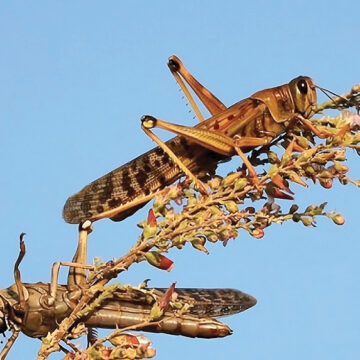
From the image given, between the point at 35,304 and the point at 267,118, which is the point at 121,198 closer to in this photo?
the point at 267,118

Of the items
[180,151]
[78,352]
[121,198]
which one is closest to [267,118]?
[180,151]

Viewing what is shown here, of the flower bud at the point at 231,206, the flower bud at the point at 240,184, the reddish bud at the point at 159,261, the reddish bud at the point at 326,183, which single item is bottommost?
the reddish bud at the point at 159,261

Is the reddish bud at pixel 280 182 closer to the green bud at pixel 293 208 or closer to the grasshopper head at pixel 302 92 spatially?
the green bud at pixel 293 208

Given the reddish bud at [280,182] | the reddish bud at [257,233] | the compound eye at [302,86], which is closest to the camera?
the reddish bud at [257,233]

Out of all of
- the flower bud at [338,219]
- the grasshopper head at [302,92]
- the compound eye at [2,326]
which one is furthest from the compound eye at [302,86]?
the compound eye at [2,326]

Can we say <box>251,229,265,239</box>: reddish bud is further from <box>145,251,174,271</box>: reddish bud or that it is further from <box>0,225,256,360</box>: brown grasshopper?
<box>0,225,256,360</box>: brown grasshopper

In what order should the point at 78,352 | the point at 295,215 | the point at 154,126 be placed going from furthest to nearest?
the point at 154,126 → the point at 295,215 → the point at 78,352

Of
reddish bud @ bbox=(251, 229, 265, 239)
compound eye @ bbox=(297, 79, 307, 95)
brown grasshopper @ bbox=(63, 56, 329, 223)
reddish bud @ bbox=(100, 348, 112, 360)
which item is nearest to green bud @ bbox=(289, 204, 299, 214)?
reddish bud @ bbox=(251, 229, 265, 239)

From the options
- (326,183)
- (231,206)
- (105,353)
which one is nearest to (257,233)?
(231,206)
